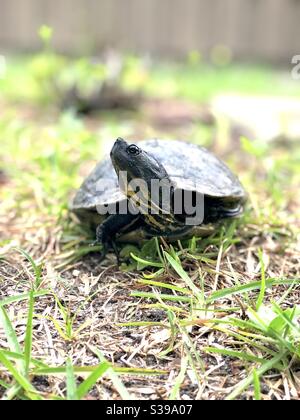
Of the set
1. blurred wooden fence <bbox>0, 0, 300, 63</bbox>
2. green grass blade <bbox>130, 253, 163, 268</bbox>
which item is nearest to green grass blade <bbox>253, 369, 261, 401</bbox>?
green grass blade <bbox>130, 253, 163, 268</bbox>

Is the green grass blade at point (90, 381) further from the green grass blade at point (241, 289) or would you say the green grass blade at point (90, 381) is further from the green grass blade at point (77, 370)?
the green grass blade at point (241, 289)

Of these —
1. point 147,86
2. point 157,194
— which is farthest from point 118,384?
point 147,86

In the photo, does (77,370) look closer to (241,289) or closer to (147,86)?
(241,289)

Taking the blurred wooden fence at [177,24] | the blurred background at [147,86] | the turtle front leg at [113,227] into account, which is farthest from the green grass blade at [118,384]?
the blurred wooden fence at [177,24]

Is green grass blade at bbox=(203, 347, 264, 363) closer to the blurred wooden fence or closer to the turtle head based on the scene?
the turtle head

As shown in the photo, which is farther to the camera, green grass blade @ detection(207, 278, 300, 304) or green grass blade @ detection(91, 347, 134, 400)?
green grass blade @ detection(207, 278, 300, 304)
